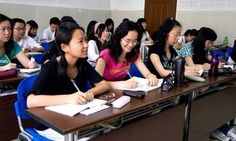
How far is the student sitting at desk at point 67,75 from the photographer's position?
129 centimetres

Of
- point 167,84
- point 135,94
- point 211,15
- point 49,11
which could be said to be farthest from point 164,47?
point 49,11

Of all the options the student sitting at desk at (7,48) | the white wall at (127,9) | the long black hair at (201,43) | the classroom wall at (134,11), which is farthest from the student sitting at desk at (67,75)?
the white wall at (127,9)

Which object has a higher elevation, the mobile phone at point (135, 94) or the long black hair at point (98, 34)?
the long black hair at point (98, 34)

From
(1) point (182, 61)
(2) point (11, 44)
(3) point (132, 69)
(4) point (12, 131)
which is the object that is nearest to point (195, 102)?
(1) point (182, 61)

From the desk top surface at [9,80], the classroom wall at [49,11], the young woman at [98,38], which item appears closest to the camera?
the desk top surface at [9,80]

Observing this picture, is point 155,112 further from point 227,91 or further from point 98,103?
point 227,91

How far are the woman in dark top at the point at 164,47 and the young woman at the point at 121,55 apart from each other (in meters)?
0.18

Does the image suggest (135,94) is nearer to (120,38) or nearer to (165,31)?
(120,38)

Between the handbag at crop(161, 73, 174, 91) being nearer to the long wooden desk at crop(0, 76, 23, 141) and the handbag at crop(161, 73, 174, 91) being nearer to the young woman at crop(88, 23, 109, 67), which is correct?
the long wooden desk at crop(0, 76, 23, 141)

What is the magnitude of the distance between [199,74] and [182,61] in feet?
1.49

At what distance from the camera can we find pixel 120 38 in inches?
81.9

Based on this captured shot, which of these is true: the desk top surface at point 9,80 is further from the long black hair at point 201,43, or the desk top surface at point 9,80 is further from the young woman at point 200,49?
the long black hair at point 201,43

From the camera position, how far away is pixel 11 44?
2.49 meters

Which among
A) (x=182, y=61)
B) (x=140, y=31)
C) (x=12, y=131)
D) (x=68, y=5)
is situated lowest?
(x=12, y=131)
